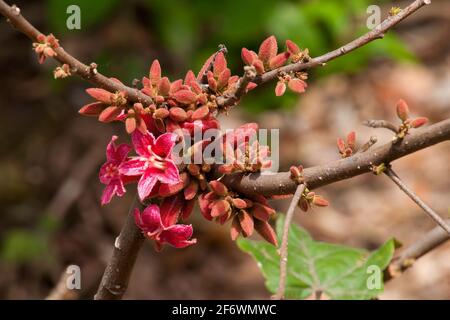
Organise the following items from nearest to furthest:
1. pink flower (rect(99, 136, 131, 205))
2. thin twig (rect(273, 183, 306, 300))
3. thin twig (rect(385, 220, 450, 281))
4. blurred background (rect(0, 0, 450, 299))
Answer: thin twig (rect(273, 183, 306, 300))
pink flower (rect(99, 136, 131, 205))
thin twig (rect(385, 220, 450, 281))
blurred background (rect(0, 0, 450, 299))

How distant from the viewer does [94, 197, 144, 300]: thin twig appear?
64.7 inches

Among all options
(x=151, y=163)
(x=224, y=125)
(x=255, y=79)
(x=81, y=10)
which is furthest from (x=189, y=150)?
(x=224, y=125)

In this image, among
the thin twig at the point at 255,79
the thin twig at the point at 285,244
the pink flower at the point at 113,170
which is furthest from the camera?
the pink flower at the point at 113,170

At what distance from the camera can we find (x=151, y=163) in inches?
59.1

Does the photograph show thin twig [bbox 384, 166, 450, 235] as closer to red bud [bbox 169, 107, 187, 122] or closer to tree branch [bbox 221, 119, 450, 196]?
tree branch [bbox 221, 119, 450, 196]

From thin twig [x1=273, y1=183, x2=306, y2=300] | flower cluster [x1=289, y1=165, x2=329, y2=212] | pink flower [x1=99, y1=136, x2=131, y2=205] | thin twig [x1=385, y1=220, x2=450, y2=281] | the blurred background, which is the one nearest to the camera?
thin twig [x1=273, y1=183, x2=306, y2=300]

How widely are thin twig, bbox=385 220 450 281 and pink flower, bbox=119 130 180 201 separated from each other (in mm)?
932

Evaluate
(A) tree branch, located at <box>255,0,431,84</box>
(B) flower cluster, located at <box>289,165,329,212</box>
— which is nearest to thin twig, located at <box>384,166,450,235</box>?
(B) flower cluster, located at <box>289,165,329,212</box>

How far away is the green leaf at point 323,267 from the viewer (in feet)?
6.93

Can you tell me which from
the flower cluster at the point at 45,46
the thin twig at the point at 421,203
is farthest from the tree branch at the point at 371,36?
the flower cluster at the point at 45,46

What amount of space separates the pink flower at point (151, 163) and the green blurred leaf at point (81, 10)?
110 inches

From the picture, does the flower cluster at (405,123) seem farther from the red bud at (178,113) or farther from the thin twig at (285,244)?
the red bud at (178,113)

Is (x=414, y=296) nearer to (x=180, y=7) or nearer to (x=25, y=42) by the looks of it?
(x=180, y=7)
